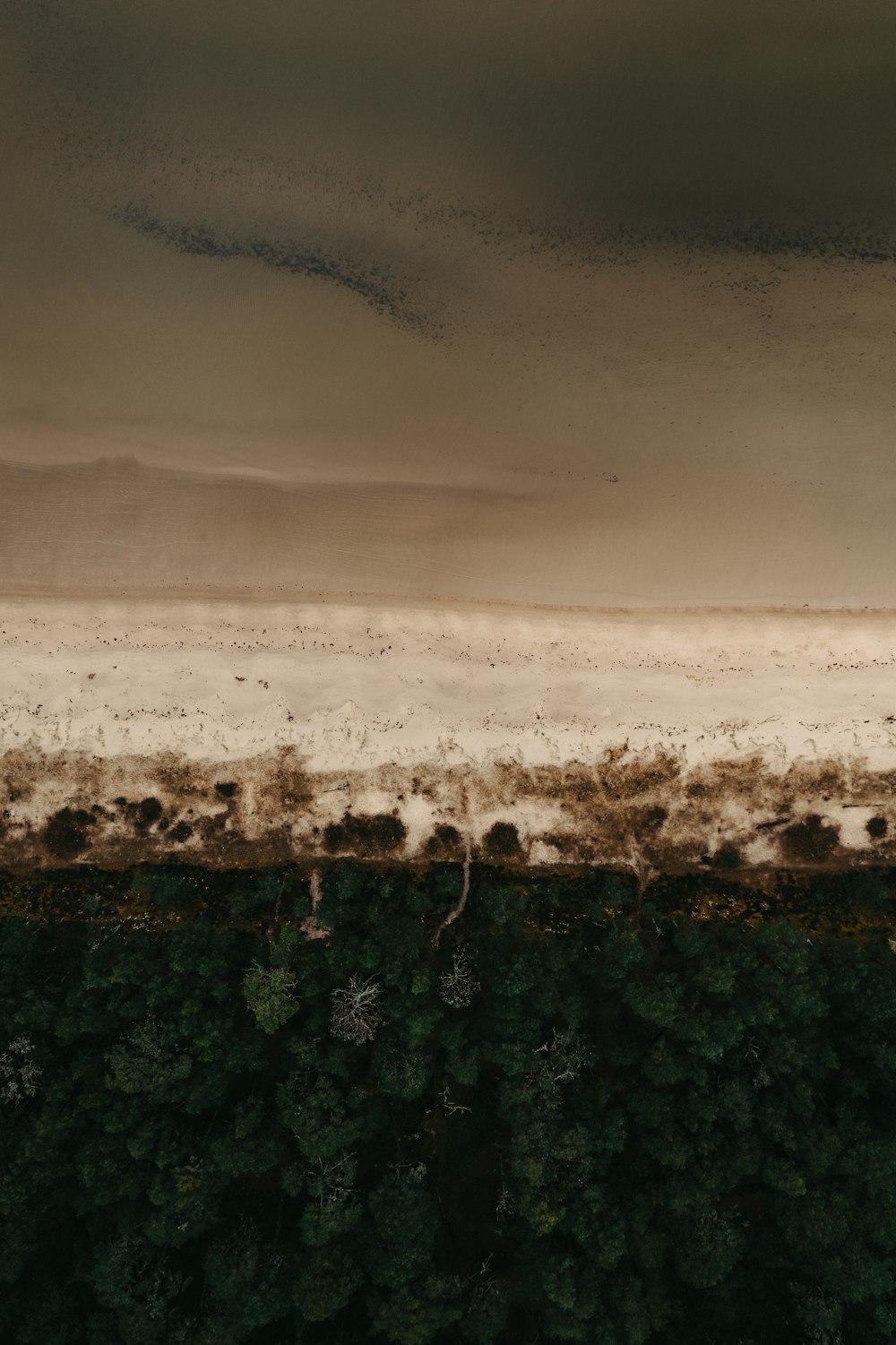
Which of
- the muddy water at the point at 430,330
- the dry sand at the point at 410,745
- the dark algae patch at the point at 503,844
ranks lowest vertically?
the dark algae patch at the point at 503,844

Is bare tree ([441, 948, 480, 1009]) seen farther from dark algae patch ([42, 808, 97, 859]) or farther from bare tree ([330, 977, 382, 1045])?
dark algae patch ([42, 808, 97, 859])

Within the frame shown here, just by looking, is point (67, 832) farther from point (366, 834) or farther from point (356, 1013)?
point (356, 1013)

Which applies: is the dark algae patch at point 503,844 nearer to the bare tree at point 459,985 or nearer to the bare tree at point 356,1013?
the bare tree at point 459,985

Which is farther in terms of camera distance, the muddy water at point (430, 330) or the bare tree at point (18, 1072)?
the muddy water at point (430, 330)

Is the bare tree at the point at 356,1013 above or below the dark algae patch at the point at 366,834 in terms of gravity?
below

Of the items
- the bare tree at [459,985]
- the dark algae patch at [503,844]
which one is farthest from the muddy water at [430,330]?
the bare tree at [459,985]
